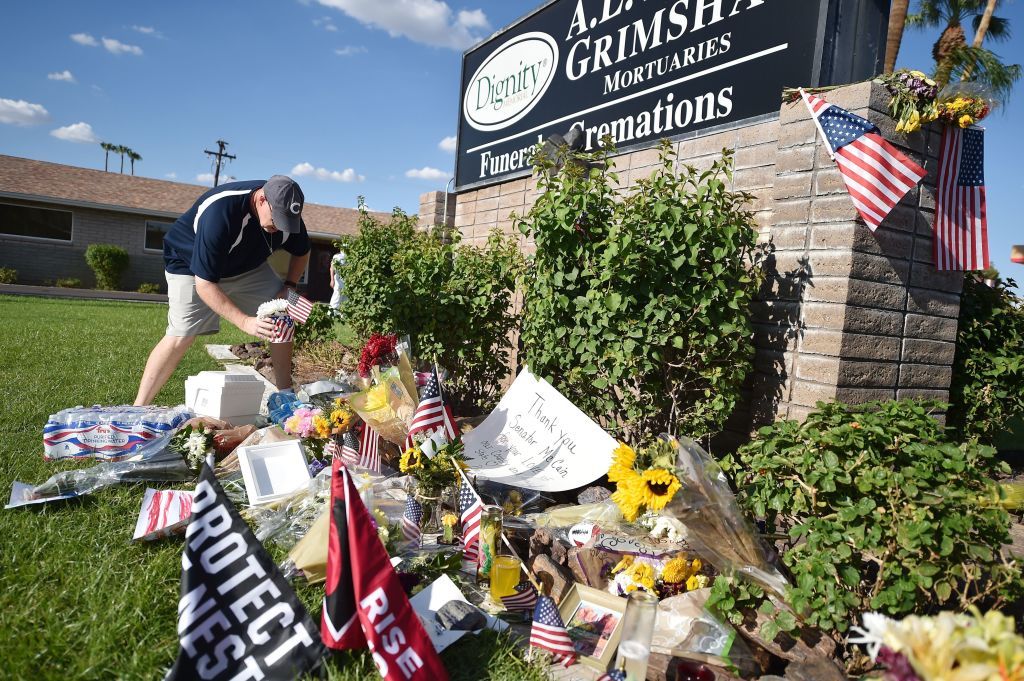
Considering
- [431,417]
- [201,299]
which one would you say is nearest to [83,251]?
[201,299]

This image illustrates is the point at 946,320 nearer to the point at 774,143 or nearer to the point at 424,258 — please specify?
the point at 774,143

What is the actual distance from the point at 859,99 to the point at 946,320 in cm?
116

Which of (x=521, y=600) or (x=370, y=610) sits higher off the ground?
(x=370, y=610)

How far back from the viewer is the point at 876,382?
9.28ft

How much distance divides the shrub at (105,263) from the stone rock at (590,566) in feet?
74.9

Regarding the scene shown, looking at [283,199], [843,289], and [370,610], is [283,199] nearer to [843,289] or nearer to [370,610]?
[370,610]

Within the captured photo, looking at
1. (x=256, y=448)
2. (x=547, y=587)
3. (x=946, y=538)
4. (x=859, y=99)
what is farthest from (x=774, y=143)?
(x=256, y=448)

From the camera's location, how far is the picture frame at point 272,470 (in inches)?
111

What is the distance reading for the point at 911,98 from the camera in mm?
2703

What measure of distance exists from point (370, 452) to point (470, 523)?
43.2 inches

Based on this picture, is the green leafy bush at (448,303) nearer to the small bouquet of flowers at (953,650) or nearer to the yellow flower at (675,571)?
the yellow flower at (675,571)

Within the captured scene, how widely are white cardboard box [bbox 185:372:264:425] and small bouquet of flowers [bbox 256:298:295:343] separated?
1.47 ft

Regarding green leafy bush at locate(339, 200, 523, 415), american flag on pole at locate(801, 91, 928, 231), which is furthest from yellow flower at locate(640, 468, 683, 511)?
green leafy bush at locate(339, 200, 523, 415)

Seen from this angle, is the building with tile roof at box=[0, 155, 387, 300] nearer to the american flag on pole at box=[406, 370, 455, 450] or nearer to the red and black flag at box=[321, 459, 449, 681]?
the american flag on pole at box=[406, 370, 455, 450]
